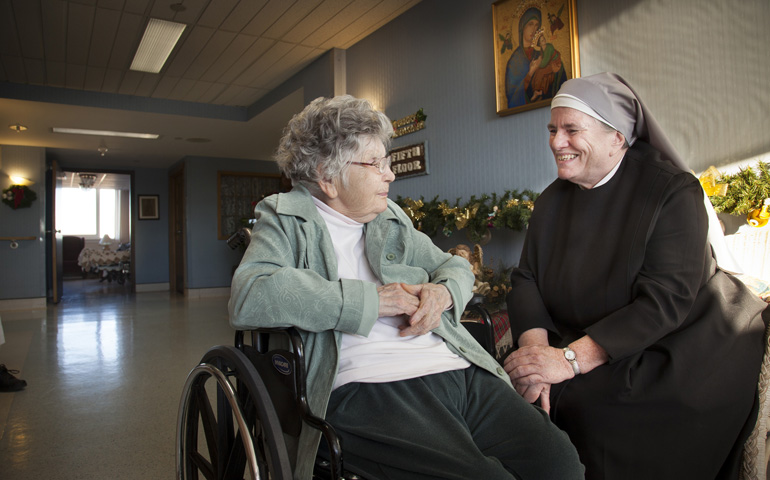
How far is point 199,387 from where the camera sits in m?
1.50

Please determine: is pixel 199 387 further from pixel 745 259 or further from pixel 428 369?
pixel 745 259

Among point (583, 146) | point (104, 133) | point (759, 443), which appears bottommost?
point (759, 443)

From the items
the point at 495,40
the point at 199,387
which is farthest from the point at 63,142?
the point at 199,387

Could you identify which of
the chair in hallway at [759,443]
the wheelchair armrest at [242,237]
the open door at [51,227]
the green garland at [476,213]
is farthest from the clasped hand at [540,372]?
the open door at [51,227]

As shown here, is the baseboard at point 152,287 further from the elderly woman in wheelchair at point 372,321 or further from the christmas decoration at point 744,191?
the christmas decoration at point 744,191

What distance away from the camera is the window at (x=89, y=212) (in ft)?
57.9

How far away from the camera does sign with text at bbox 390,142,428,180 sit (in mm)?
3994

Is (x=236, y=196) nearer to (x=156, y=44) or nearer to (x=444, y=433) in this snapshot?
(x=156, y=44)

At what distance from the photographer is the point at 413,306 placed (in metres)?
1.25

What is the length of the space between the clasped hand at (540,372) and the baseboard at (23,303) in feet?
29.7

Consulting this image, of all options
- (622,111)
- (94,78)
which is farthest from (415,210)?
(94,78)

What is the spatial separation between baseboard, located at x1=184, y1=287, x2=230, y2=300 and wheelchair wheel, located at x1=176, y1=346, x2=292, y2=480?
329 inches

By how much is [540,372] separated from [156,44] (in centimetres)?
465

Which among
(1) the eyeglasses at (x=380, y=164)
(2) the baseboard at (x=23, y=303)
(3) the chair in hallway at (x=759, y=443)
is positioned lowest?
(2) the baseboard at (x=23, y=303)
